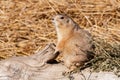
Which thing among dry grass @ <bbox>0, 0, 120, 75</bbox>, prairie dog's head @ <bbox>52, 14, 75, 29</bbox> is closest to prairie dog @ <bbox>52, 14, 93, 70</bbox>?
prairie dog's head @ <bbox>52, 14, 75, 29</bbox>

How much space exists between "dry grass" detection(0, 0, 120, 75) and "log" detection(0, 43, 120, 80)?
153cm

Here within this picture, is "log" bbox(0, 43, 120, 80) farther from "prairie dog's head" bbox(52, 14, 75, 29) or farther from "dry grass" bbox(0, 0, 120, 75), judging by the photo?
"dry grass" bbox(0, 0, 120, 75)

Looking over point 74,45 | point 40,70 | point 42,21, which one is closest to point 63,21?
point 74,45

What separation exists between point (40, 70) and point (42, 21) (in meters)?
2.42

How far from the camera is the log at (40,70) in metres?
4.07

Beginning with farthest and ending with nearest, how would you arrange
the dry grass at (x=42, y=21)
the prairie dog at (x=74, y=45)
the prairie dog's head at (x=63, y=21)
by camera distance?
1. the dry grass at (x=42, y=21)
2. the prairie dog's head at (x=63, y=21)
3. the prairie dog at (x=74, y=45)

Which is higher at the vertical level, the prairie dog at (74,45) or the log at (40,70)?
the prairie dog at (74,45)

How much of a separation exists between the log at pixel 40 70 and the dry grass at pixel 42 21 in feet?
5.03

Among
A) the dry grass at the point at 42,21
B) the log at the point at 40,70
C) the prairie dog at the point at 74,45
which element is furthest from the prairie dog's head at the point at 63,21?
the dry grass at the point at 42,21

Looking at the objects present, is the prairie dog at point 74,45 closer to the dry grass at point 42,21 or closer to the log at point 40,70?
the log at point 40,70

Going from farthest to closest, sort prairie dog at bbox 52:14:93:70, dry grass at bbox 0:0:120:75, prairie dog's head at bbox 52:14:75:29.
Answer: dry grass at bbox 0:0:120:75, prairie dog's head at bbox 52:14:75:29, prairie dog at bbox 52:14:93:70

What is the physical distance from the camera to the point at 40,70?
4227 mm

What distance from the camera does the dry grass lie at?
20.0 feet

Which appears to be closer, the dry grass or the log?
the log
